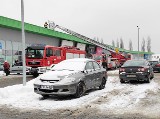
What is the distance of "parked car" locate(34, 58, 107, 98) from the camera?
1154cm

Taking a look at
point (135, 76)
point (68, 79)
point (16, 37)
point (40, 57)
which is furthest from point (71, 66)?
point (16, 37)

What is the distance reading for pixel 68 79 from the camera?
11.7 meters

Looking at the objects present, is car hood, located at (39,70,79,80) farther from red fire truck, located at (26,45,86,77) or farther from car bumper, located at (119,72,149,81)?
red fire truck, located at (26,45,86,77)

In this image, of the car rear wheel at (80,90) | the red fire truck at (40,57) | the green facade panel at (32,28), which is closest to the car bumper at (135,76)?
the car rear wheel at (80,90)

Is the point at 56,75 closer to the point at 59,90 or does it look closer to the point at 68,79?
the point at 68,79

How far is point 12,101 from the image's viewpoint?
37.3 ft

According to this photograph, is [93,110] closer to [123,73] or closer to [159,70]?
[123,73]

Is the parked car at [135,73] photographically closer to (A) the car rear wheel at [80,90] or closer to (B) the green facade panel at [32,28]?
(A) the car rear wheel at [80,90]

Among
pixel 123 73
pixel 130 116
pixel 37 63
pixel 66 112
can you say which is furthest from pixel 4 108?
pixel 37 63

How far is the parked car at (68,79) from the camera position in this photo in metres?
11.5

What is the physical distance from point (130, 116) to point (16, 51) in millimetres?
31904

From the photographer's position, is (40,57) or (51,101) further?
(40,57)

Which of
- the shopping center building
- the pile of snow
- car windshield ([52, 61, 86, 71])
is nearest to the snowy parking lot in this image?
the pile of snow

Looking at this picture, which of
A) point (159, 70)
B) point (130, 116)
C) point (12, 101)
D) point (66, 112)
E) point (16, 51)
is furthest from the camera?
point (16, 51)
